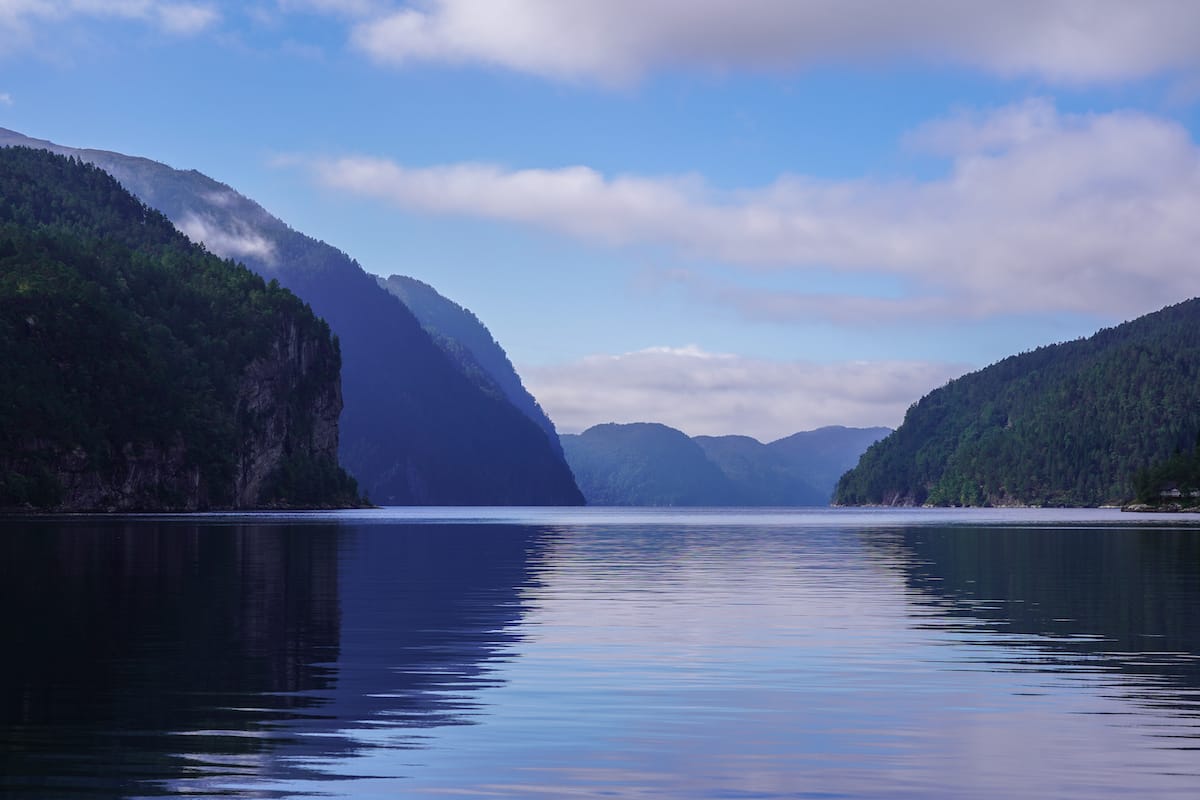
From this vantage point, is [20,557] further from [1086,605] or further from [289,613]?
[1086,605]

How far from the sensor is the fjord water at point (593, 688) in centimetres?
2098

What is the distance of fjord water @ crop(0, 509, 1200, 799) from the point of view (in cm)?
2098

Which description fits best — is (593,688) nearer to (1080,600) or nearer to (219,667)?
(219,667)

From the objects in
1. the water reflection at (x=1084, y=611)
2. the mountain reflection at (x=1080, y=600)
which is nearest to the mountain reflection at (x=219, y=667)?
the water reflection at (x=1084, y=611)

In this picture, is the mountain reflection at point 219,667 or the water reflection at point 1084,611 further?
the water reflection at point 1084,611

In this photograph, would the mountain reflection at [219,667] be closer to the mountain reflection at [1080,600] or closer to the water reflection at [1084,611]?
the water reflection at [1084,611]

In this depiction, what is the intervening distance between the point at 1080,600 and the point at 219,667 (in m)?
34.6

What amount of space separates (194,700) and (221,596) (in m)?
26.8

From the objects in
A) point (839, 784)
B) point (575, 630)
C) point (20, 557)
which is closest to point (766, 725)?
point (839, 784)

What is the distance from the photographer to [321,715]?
26.3 metres

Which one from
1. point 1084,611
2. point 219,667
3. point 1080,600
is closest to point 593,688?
point 219,667

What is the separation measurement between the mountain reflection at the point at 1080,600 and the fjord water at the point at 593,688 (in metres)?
0.26

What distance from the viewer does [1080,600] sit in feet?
183

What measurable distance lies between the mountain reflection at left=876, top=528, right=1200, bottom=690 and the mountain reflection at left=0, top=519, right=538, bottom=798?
575 inches
